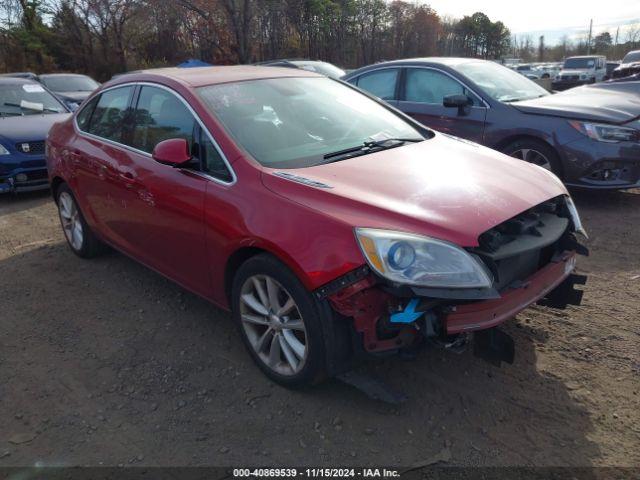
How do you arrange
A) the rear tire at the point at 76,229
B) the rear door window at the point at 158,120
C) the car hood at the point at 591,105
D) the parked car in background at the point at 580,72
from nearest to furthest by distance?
1. the rear door window at the point at 158,120
2. the rear tire at the point at 76,229
3. the car hood at the point at 591,105
4. the parked car in background at the point at 580,72

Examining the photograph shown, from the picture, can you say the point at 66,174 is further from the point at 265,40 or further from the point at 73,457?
the point at 265,40

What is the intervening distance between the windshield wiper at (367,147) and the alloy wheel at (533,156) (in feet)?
9.37

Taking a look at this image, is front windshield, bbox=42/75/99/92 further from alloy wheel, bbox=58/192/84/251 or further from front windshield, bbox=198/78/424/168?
→ front windshield, bbox=198/78/424/168

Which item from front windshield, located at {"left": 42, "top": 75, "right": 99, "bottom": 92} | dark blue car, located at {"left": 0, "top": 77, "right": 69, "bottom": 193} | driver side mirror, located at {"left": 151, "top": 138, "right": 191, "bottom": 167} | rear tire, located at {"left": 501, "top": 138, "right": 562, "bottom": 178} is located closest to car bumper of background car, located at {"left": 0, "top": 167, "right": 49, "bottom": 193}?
dark blue car, located at {"left": 0, "top": 77, "right": 69, "bottom": 193}

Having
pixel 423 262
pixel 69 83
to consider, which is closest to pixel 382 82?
pixel 423 262

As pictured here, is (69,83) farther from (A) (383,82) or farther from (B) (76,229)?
(B) (76,229)

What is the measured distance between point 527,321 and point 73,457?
2.78m

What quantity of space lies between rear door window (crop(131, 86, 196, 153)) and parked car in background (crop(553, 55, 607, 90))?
24089mm

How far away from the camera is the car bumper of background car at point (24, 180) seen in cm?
715

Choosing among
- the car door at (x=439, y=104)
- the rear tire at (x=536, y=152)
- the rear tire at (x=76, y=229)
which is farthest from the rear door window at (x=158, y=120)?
the rear tire at (x=536, y=152)

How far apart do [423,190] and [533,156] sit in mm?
3819

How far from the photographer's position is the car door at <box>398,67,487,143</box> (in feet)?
21.0

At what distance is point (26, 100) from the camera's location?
28.1 feet

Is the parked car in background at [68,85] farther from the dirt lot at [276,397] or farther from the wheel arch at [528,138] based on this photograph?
the dirt lot at [276,397]
